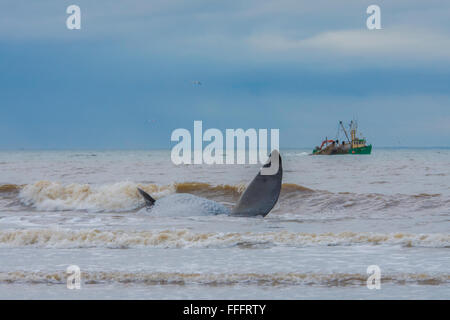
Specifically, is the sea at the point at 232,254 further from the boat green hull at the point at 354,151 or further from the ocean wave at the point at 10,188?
the boat green hull at the point at 354,151

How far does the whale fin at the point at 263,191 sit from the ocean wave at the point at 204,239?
1955mm

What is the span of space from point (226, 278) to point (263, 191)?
17.5 ft

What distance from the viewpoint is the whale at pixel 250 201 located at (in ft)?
41.4

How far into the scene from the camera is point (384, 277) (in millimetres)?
7594

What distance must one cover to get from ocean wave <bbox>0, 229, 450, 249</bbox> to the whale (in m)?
1.98

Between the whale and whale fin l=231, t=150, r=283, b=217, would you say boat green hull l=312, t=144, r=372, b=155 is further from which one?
whale fin l=231, t=150, r=283, b=217

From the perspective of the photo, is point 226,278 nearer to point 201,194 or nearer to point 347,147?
point 201,194

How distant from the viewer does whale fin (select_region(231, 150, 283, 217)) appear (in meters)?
12.6

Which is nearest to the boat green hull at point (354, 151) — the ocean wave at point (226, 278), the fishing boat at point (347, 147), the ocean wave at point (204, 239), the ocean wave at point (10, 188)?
the fishing boat at point (347, 147)

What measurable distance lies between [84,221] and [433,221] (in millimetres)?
8234

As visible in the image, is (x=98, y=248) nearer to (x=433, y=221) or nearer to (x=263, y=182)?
(x=263, y=182)

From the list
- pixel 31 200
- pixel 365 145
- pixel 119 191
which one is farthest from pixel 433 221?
pixel 365 145

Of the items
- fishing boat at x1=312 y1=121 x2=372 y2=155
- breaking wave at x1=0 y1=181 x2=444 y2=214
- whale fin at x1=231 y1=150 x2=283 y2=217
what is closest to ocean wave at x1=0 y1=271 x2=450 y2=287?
whale fin at x1=231 y1=150 x2=283 y2=217

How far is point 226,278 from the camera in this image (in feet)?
25.1
